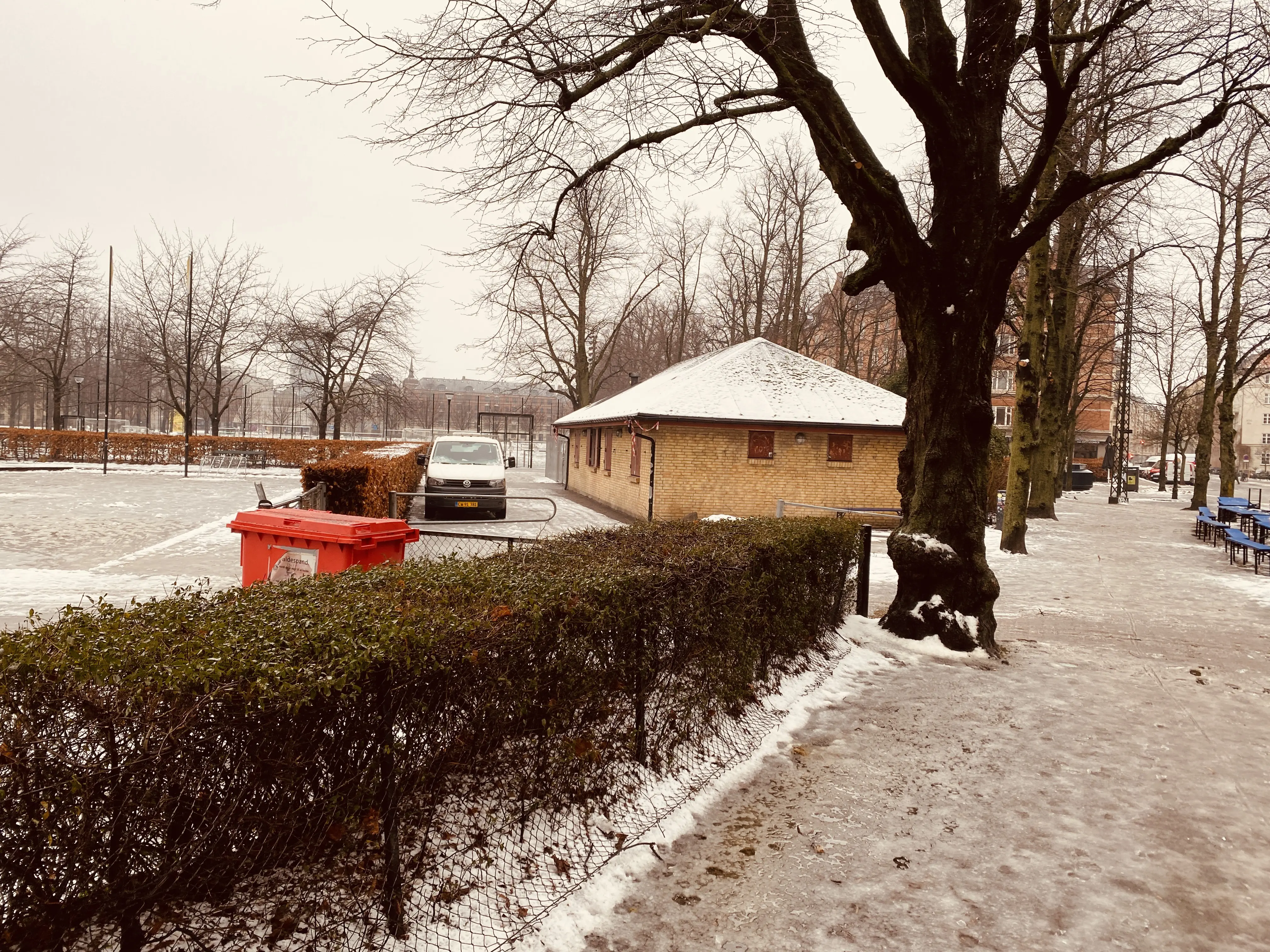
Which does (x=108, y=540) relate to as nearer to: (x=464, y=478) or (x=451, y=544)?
(x=451, y=544)

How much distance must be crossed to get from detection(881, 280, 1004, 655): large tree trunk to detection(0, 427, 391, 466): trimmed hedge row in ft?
99.3

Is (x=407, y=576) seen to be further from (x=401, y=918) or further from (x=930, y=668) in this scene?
(x=930, y=668)

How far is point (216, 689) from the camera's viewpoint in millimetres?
2367

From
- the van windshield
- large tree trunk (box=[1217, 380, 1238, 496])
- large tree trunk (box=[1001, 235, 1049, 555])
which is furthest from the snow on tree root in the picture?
large tree trunk (box=[1217, 380, 1238, 496])

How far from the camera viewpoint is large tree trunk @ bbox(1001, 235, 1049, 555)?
16.5 m

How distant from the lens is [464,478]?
18.9 meters

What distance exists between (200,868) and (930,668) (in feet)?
22.9

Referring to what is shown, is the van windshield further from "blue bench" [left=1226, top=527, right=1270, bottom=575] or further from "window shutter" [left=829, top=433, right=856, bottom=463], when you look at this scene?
"blue bench" [left=1226, top=527, right=1270, bottom=575]

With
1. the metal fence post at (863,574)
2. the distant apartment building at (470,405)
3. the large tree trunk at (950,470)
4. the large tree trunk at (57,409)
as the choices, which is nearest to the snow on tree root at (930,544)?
the large tree trunk at (950,470)

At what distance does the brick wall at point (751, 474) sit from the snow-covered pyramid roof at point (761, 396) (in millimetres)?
510

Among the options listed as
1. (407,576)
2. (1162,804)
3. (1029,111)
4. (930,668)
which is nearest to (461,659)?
(407,576)

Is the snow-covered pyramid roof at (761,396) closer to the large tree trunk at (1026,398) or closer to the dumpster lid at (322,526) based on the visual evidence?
the large tree trunk at (1026,398)

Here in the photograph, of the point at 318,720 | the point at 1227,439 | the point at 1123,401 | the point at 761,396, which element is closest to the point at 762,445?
the point at 761,396

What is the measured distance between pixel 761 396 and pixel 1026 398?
23.1 feet
